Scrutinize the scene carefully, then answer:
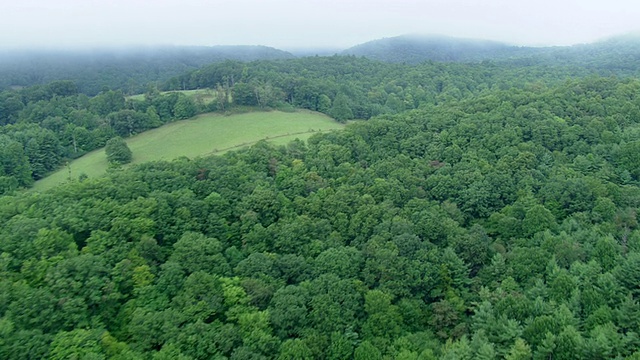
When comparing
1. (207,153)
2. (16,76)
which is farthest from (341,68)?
(16,76)

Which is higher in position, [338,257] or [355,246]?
[338,257]

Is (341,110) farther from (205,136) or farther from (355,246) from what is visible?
(355,246)

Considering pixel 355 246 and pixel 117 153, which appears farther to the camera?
pixel 117 153

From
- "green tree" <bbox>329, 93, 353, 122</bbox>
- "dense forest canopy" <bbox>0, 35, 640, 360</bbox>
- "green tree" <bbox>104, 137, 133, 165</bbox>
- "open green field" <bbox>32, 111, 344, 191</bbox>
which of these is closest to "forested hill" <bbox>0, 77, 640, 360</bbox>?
"dense forest canopy" <bbox>0, 35, 640, 360</bbox>

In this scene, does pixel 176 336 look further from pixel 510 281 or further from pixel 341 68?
pixel 341 68

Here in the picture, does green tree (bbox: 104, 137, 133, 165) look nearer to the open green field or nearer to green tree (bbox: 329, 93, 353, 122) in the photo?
the open green field

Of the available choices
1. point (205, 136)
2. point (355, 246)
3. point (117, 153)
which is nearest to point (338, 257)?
point (355, 246)
